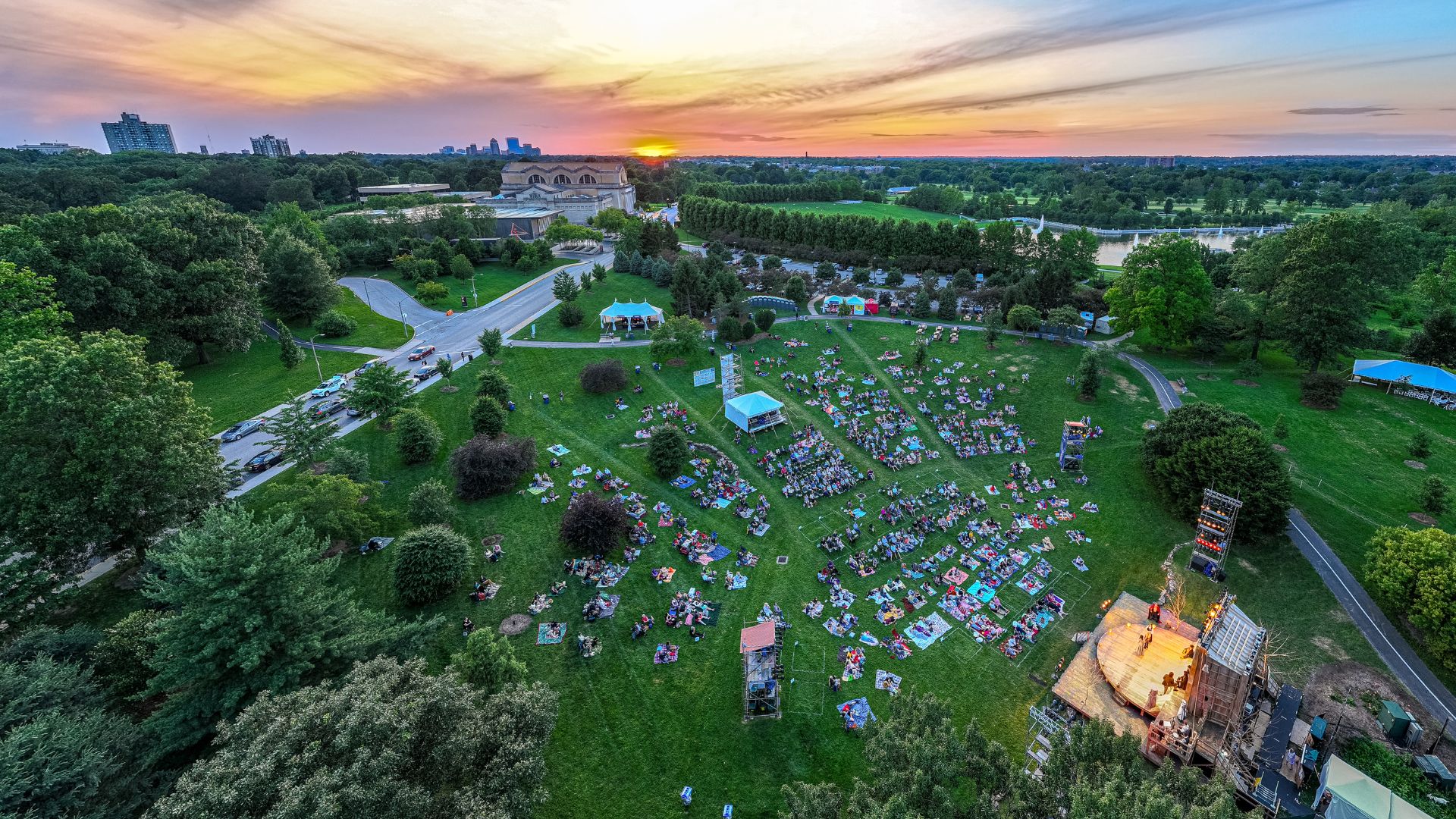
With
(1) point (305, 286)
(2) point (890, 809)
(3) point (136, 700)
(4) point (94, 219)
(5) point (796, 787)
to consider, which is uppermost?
(4) point (94, 219)

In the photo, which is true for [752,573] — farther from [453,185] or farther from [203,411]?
[453,185]

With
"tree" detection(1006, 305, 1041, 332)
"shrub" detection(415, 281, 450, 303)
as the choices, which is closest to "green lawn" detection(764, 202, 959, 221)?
"tree" detection(1006, 305, 1041, 332)

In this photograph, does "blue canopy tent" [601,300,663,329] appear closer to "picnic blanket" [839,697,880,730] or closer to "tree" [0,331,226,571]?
"tree" [0,331,226,571]

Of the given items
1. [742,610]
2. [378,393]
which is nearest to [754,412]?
[742,610]

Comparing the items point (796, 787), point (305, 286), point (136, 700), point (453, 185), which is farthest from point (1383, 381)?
point (453, 185)

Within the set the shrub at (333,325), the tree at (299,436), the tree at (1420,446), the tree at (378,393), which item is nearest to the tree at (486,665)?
the tree at (299,436)

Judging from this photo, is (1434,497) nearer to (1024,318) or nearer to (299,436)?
(1024,318)

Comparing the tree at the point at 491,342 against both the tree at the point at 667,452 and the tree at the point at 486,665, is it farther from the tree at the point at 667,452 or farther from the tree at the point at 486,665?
the tree at the point at 486,665
